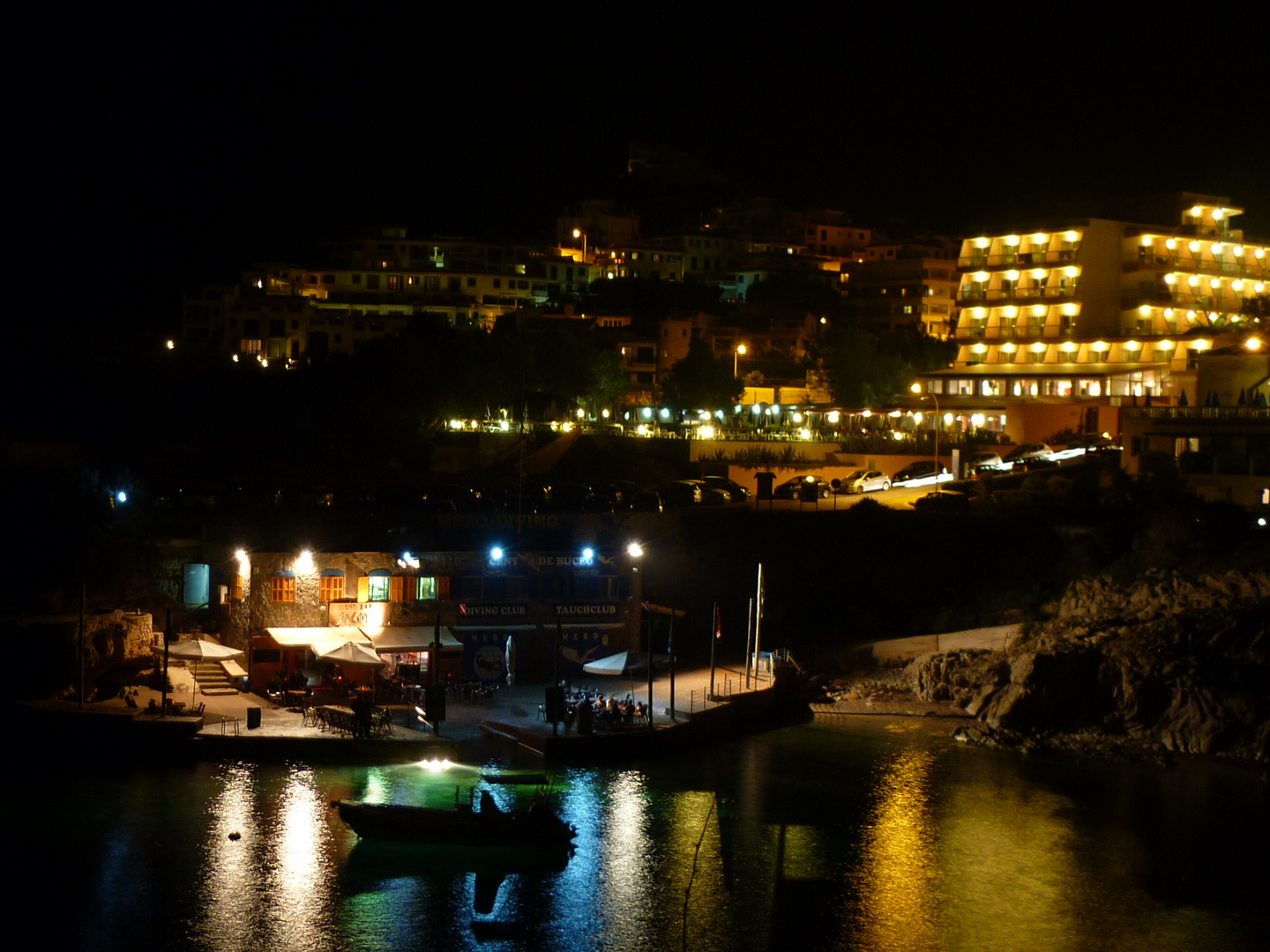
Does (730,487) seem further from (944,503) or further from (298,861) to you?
(298,861)

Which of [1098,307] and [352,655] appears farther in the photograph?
[1098,307]

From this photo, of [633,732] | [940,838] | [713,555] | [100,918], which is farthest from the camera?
[713,555]

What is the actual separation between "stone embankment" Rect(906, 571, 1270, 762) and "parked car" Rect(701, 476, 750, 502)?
14213 mm

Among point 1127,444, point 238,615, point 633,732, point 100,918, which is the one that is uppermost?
point 1127,444

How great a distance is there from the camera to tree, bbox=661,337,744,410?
69750 mm

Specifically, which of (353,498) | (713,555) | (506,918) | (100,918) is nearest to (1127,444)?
(713,555)

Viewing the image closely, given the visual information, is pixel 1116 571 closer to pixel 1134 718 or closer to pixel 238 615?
pixel 1134 718

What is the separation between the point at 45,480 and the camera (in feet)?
119

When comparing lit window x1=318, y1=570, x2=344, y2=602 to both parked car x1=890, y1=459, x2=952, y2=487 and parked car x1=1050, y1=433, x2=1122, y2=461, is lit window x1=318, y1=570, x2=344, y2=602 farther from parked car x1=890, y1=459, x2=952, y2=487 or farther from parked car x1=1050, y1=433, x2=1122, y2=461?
parked car x1=1050, y1=433, x2=1122, y2=461

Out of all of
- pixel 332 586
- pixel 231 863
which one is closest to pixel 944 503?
pixel 332 586

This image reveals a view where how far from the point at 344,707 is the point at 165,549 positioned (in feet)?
30.9

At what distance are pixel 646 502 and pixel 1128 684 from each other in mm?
17507

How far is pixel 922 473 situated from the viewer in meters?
51.4

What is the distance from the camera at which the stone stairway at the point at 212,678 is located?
99.0 feet
